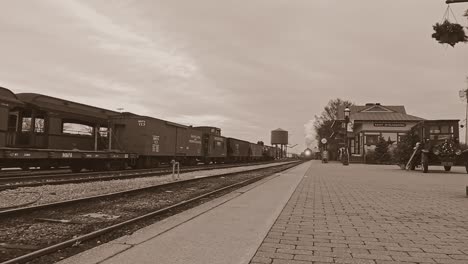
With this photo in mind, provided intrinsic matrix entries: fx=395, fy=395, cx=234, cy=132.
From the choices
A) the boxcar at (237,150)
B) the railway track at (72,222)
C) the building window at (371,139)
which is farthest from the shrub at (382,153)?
the railway track at (72,222)

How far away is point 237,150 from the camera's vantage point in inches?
1932

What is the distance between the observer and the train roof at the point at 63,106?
57.1 ft

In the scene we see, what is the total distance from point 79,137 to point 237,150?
29.8 metres

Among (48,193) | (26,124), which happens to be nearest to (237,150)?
(26,124)

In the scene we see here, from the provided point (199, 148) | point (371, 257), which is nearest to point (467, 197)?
point (371, 257)

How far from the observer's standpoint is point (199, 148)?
35906 millimetres

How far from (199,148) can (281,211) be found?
28324mm

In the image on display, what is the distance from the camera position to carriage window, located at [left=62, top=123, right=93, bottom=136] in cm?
1944

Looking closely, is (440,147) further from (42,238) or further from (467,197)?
(42,238)

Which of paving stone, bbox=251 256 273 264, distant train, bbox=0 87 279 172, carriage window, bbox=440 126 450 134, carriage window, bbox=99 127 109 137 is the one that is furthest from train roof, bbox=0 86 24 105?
carriage window, bbox=440 126 450 134

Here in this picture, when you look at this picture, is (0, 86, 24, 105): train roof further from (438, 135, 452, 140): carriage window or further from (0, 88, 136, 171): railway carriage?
(438, 135, 452, 140): carriage window

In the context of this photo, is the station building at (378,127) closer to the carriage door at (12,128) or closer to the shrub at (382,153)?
the shrub at (382,153)

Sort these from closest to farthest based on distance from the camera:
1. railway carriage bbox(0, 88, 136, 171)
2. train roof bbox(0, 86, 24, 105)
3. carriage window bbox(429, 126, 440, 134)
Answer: train roof bbox(0, 86, 24, 105)
railway carriage bbox(0, 88, 136, 171)
carriage window bbox(429, 126, 440, 134)

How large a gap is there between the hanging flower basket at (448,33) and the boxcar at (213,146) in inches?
1154
